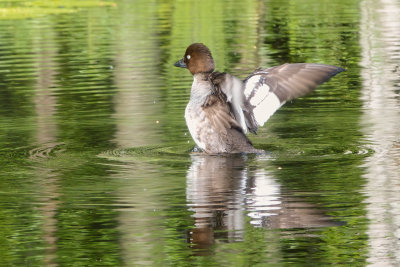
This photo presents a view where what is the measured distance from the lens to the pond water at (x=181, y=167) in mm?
8320

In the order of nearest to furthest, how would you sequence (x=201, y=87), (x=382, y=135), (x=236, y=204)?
(x=236, y=204), (x=201, y=87), (x=382, y=135)

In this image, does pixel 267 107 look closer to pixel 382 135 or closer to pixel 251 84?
pixel 251 84

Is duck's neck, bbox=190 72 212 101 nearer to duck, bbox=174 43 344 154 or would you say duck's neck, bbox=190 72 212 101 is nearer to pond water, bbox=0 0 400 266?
duck, bbox=174 43 344 154

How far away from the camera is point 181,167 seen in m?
11.4

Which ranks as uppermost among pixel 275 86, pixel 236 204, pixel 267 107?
pixel 275 86

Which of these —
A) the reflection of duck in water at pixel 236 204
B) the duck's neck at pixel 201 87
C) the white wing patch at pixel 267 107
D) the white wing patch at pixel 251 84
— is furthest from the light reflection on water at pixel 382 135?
the duck's neck at pixel 201 87

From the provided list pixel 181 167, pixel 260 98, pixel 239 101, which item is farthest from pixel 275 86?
pixel 181 167

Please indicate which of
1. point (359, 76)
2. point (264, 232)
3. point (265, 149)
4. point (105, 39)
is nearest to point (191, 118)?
point (265, 149)

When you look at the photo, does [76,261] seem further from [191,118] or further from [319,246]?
[191,118]

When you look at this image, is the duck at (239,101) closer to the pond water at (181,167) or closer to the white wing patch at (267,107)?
the white wing patch at (267,107)

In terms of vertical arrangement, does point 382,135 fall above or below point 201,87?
below

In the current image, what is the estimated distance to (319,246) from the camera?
8133 mm

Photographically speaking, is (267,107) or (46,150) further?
(46,150)

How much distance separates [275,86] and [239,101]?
0.39 meters
